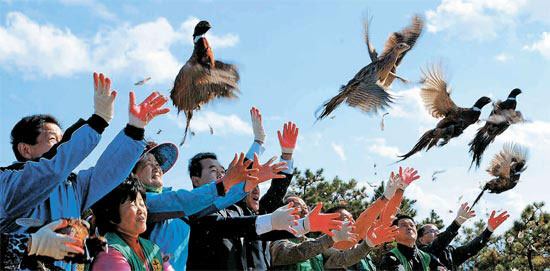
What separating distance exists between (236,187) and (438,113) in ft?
15.8

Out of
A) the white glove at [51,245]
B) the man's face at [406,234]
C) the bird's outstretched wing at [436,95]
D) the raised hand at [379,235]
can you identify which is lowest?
the white glove at [51,245]

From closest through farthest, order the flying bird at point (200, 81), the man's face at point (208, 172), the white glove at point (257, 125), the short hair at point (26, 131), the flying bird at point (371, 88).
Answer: the short hair at point (26, 131) < the man's face at point (208, 172) < the white glove at point (257, 125) < the flying bird at point (200, 81) < the flying bird at point (371, 88)

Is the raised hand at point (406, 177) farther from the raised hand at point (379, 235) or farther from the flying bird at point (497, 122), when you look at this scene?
the flying bird at point (497, 122)

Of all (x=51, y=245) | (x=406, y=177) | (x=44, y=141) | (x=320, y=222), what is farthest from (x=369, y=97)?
(x=51, y=245)

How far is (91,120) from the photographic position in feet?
9.54

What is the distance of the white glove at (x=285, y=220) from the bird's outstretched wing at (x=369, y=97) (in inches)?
121

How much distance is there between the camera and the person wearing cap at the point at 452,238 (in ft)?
20.9

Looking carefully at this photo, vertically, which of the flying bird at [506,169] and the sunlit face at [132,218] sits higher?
the flying bird at [506,169]

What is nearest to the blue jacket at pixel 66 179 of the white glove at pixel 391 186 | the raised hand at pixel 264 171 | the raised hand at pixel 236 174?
the raised hand at pixel 236 174

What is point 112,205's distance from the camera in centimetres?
315

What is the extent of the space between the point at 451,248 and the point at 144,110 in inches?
187

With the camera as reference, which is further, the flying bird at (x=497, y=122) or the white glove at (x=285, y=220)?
the flying bird at (x=497, y=122)

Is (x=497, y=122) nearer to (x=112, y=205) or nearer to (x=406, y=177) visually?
(x=406, y=177)

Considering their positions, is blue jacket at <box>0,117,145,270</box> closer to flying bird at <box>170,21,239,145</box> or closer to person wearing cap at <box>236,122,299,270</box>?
person wearing cap at <box>236,122,299,270</box>
